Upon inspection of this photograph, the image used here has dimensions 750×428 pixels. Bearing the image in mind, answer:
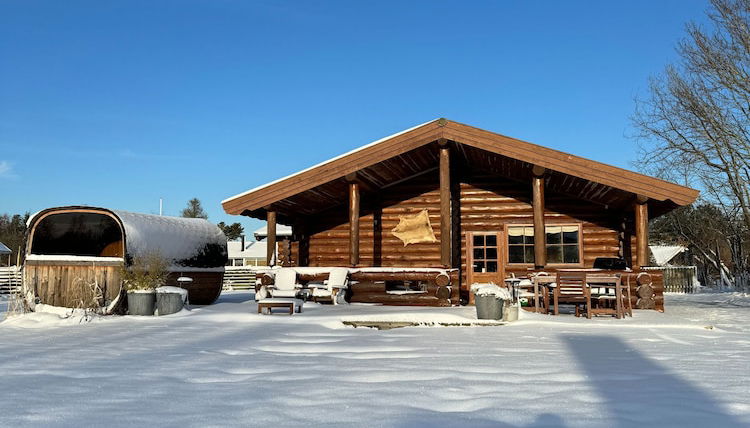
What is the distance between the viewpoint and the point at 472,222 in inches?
615

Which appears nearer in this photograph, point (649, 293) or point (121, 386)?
point (121, 386)

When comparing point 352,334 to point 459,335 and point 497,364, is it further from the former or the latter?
point 497,364

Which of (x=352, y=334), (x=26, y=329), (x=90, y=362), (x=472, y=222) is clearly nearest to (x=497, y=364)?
(x=352, y=334)

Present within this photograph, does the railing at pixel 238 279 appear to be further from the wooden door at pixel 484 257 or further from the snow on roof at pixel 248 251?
the wooden door at pixel 484 257

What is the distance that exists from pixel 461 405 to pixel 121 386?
2793 mm

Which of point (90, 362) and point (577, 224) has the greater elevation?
point (577, 224)

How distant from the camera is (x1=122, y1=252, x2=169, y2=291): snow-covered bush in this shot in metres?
11.1

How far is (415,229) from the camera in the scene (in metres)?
15.9

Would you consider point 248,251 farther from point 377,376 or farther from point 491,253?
point 377,376

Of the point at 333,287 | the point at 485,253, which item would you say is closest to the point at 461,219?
the point at 485,253

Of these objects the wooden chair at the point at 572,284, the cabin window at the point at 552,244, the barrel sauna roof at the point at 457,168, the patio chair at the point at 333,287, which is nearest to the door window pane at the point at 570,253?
the cabin window at the point at 552,244

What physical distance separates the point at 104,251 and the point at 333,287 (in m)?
7.16

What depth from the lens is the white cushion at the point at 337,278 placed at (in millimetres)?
13078

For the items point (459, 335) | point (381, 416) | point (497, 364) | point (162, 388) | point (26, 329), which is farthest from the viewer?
point (26, 329)
